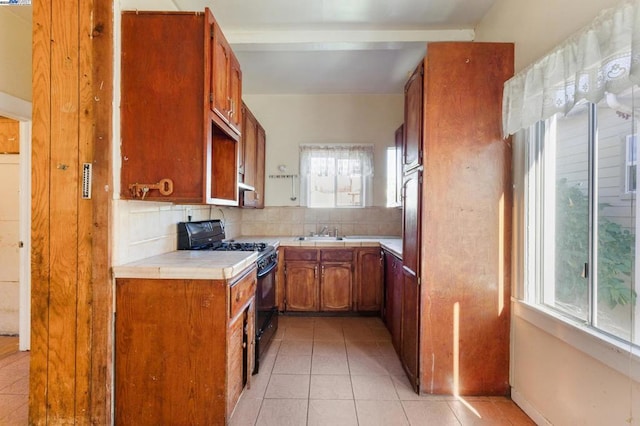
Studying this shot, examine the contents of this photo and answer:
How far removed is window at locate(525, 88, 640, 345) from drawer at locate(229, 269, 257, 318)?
1.70 metres

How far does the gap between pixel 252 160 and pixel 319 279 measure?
→ 1.50m

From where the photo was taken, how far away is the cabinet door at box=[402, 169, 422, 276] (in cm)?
205

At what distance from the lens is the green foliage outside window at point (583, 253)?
4.30 ft

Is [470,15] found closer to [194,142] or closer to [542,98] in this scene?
[542,98]

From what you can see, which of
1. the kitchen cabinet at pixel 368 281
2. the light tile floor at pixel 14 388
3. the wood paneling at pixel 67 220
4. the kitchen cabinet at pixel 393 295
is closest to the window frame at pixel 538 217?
the kitchen cabinet at pixel 393 295

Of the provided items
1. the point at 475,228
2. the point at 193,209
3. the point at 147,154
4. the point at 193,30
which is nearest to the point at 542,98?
the point at 475,228

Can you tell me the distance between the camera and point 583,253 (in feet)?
5.04

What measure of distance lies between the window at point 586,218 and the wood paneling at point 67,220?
235 cm

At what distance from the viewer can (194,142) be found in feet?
5.47

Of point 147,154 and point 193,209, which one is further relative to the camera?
point 193,209

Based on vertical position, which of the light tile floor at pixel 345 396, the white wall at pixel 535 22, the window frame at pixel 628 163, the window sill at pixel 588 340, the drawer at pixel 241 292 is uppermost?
the white wall at pixel 535 22

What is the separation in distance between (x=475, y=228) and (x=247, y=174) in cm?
215

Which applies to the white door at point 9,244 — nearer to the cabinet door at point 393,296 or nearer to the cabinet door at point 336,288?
the cabinet door at point 336,288

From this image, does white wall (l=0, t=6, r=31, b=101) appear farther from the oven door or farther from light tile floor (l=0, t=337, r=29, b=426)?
the oven door
